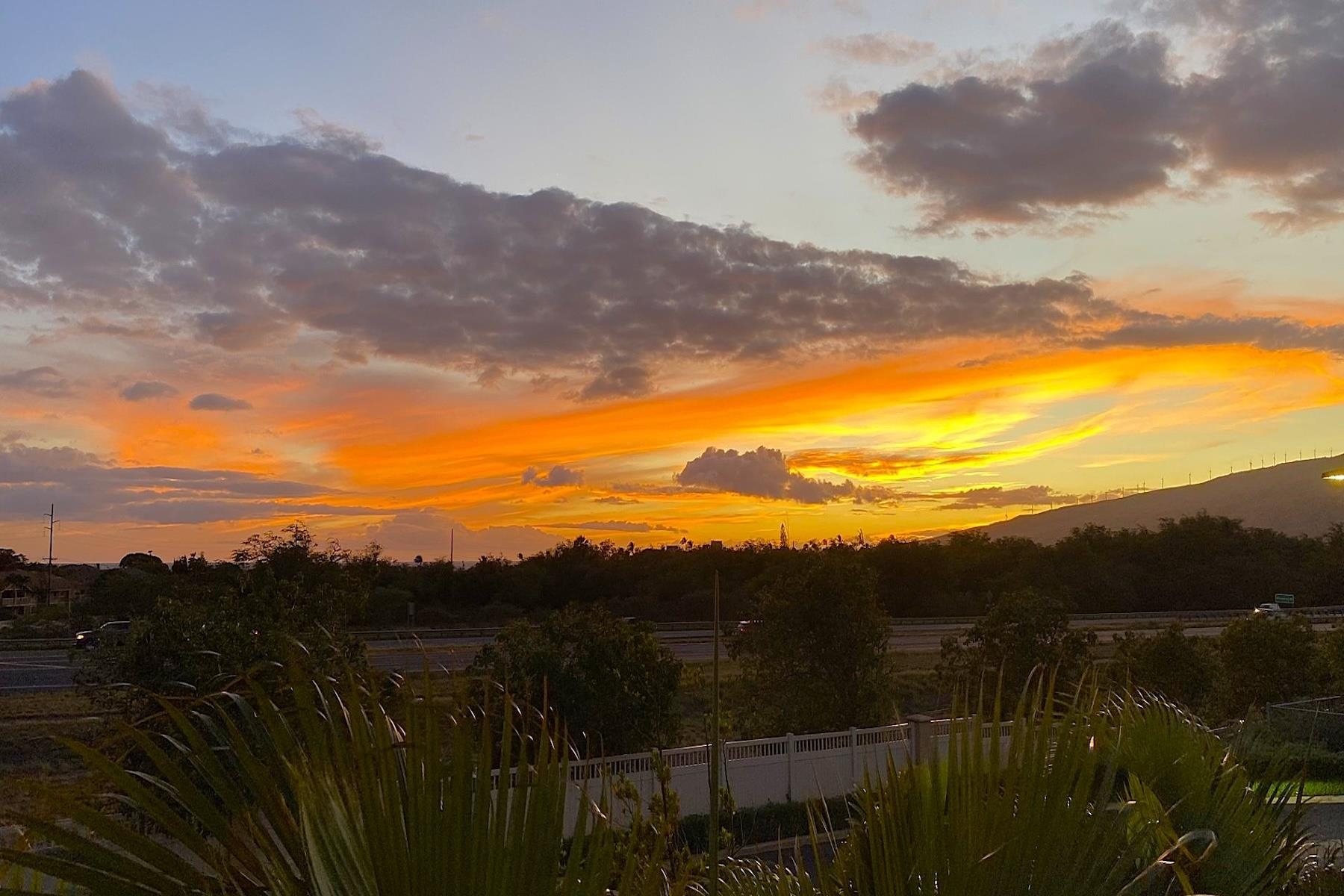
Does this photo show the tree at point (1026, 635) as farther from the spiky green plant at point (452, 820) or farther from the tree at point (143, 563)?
the tree at point (143, 563)

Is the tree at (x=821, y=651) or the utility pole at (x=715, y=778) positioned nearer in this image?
the utility pole at (x=715, y=778)

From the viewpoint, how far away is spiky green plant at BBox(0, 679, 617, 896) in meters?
1.55

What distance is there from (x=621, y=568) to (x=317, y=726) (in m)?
61.2

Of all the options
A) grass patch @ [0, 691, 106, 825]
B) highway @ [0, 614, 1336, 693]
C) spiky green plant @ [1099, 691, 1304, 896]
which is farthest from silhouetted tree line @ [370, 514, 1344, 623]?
spiky green plant @ [1099, 691, 1304, 896]

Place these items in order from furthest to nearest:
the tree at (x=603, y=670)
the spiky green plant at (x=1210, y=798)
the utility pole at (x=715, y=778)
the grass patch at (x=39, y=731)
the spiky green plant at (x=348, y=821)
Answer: the grass patch at (x=39, y=731) → the tree at (x=603, y=670) → the spiky green plant at (x=1210, y=798) → the utility pole at (x=715, y=778) → the spiky green plant at (x=348, y=821)

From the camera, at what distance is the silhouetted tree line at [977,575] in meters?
60.2

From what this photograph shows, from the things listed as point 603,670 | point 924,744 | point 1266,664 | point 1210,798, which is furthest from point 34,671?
point 1210,798

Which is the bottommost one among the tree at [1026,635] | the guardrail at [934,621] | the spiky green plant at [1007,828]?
the guardrail at [934,621]

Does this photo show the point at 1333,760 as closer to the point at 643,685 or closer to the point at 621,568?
the point at 643,685

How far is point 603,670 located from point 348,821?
19.2 meters

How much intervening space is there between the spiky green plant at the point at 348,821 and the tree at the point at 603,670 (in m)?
18.3

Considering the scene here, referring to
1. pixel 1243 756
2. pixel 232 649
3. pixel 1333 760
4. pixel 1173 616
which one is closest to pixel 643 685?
pixel 232 649

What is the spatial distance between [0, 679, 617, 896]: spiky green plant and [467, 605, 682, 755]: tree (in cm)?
1830

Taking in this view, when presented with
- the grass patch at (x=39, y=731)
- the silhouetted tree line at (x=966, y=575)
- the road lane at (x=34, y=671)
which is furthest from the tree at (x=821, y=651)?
the silhouetted tree line at (x=966, y=575)
